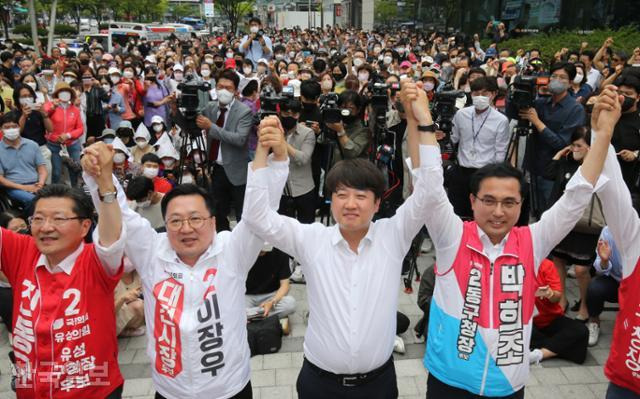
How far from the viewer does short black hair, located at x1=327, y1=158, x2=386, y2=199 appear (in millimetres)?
2191

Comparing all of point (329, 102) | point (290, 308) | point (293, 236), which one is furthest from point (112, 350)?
point (329, 102)

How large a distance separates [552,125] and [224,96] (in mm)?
3264

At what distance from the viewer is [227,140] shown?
503 cm

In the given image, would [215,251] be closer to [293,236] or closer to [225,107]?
[293,236]

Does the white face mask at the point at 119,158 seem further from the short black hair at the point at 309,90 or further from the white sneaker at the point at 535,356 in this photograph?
the white sneaker at the point at 535,356

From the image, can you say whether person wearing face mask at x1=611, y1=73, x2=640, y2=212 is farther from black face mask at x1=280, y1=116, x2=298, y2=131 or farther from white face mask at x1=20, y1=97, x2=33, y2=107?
white face mask at x1=20, y1=97, x2=33, y2=107

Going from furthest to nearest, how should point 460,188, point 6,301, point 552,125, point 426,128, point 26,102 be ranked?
point 26,102
point 552,125
point 460,188
point 6,301
point 426,128

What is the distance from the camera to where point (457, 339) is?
2273 millimetres

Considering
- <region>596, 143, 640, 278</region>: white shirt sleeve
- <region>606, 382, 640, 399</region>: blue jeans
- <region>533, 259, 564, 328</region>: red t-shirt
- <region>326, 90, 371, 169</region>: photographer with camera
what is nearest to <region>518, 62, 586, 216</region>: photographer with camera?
<region>326, 90, 371, 169</region>: photographer with camera

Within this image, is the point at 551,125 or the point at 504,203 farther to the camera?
the point at 551,125

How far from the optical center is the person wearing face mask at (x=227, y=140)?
504 centimetres

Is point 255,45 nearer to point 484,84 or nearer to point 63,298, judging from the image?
point 484,84

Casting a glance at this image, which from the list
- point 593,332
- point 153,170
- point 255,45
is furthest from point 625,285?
point 255,45

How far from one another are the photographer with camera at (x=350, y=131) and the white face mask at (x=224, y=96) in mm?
1051
